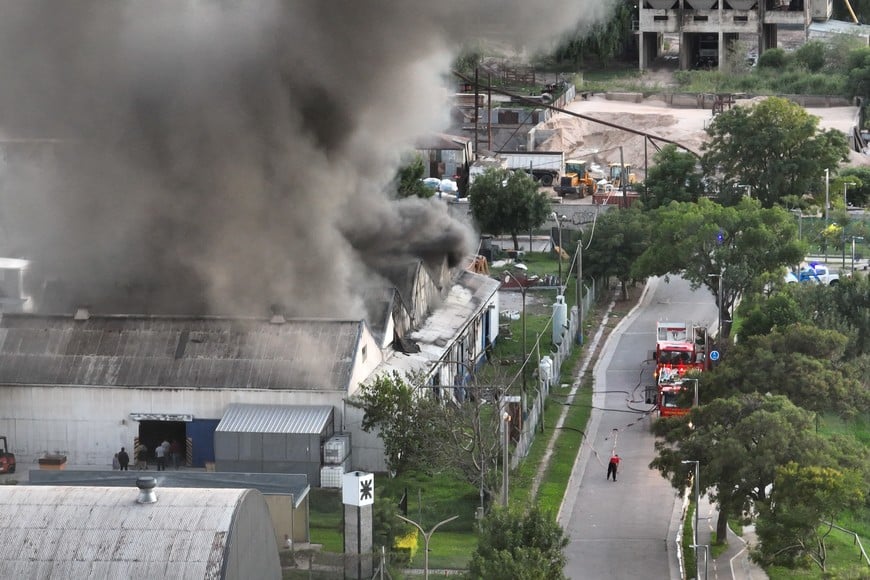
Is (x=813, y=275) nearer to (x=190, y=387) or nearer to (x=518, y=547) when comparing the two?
(x=190, y=387)

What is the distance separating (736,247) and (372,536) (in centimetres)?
2289

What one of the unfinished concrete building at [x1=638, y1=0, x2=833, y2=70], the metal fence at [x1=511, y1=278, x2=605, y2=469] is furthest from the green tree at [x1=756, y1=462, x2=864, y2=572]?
the unfinished concrete building at [x1=638, y1=0, x2=833, y2=70]

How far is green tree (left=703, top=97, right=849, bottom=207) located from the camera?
229 feet

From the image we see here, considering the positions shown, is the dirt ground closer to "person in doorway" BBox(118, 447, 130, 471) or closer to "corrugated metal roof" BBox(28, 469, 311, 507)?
"person in doorway" BBox(118, 447, 130, 471)

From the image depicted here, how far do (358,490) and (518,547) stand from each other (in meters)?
3.34

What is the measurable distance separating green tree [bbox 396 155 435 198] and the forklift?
86.4 feet

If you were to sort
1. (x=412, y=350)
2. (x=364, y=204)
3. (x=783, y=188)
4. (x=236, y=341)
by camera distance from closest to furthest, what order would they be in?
(x=236, y=341) → (x=412, y=350) → (x=364, y=204) → (x=783, y=188)

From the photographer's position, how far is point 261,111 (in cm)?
4950

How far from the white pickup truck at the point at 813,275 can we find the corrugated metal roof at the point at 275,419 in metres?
A: 19.2

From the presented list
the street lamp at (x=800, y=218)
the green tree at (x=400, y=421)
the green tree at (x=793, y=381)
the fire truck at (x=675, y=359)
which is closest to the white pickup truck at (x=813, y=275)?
the street lamp at (x=800, y=218)

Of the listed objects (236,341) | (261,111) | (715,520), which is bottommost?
(715,520)

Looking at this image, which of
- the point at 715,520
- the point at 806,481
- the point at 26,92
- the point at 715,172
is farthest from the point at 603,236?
the point at 806,481

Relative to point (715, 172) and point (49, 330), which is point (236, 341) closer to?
point (49, 330)

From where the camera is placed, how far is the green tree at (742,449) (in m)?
36.7
